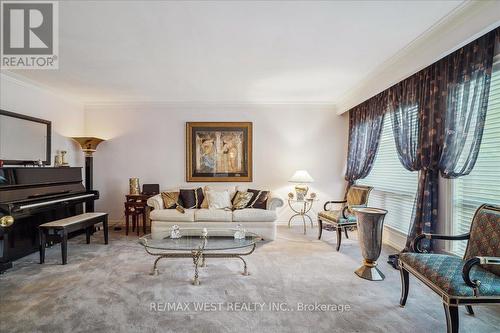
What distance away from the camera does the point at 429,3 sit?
2.02m

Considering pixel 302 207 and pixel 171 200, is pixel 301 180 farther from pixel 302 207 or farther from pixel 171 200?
pixel 171 200

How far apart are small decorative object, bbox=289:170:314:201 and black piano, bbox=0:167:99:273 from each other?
12.6ft

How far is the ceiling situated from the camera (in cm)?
210

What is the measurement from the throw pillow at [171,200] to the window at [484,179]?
404 centimetres

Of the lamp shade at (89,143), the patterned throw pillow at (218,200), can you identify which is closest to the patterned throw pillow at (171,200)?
the patterned throw pillow at (218,200)

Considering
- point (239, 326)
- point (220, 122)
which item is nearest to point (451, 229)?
point (239, 326)

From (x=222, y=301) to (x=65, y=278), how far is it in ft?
6.19

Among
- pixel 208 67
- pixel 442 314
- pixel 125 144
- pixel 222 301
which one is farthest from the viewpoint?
pixel 125 144

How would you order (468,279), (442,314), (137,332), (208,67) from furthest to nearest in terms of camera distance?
(208,67) < (442,314) < (137,332) < (468,279)

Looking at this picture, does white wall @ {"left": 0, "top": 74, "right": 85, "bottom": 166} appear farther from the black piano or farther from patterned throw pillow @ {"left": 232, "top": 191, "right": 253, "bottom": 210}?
patterned throw pillow @ {"left": 232, "top": 191, "right": 253, "bottom": 210}

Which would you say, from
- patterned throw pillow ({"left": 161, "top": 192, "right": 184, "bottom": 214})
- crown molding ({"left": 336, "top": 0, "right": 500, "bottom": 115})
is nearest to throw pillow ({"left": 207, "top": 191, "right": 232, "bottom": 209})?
patterned throw pillow ({"left": 161, "top": 192, "right": 184, "bottom": 214})

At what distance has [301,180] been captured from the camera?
4.57 m

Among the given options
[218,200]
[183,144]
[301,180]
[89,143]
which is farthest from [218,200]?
[89,143]

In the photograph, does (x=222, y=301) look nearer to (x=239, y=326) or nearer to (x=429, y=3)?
(x=239, y=326)
